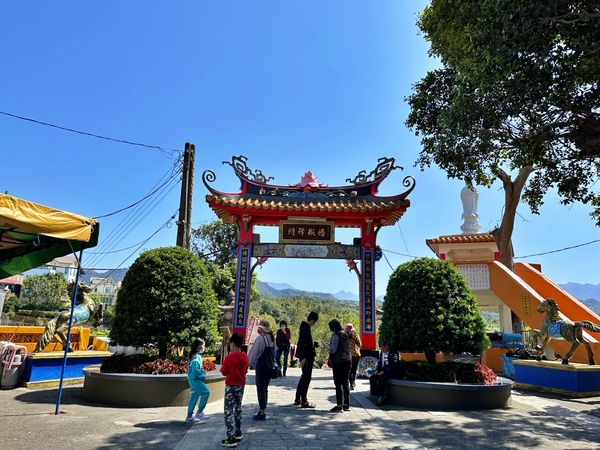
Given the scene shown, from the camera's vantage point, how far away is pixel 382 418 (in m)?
6.30

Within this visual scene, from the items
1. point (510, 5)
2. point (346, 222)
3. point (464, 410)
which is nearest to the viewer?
point (510, 5)

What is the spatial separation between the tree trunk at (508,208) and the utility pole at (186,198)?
1175cm

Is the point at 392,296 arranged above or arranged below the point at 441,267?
below

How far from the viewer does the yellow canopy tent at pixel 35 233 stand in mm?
5409

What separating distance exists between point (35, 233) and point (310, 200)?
29.8ft

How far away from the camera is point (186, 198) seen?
12867mm

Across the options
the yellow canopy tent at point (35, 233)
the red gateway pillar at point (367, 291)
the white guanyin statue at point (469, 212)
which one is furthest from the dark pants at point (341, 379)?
the white guanyin statue at point (469, 212)

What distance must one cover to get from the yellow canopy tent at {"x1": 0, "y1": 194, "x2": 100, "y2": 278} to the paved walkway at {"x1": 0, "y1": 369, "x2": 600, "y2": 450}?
101 inches

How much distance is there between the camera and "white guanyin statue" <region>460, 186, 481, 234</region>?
65.9 ft

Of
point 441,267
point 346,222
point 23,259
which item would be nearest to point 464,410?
point 441,267

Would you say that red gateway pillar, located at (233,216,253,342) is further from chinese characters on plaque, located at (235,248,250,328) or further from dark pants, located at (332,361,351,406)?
dark pants, located at (332,361,351,406)

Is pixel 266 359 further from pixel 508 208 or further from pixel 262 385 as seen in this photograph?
pixel 508 208

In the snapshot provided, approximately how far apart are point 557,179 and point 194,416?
8570 millimetres

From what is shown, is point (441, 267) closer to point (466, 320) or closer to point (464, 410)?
point (466, 320)
